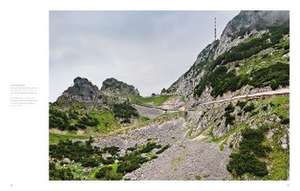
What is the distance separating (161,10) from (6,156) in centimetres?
281

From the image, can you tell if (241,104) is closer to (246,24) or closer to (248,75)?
(248,75)

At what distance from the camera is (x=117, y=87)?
10969mm

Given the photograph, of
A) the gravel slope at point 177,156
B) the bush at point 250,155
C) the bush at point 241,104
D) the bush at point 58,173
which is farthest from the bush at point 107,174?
the bush at point 241,104

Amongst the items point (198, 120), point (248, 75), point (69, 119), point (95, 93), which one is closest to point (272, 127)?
point (248, 75)

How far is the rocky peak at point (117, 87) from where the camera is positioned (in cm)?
1095

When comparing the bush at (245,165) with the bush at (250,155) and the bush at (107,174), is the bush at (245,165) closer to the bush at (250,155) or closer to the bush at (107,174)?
the bush at (250,155)

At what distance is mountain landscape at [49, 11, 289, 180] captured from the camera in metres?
10.7

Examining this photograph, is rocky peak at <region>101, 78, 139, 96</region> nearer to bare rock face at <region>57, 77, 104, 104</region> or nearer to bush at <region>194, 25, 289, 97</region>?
bare rock face at <region>57, 77, 104, 104</region>

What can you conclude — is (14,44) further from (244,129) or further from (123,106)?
(244,129)

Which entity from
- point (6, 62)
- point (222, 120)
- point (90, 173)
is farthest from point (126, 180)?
point (6, 62)

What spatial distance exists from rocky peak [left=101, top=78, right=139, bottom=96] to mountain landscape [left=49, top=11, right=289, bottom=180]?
0.04 feet

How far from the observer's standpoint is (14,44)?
10.7 m
